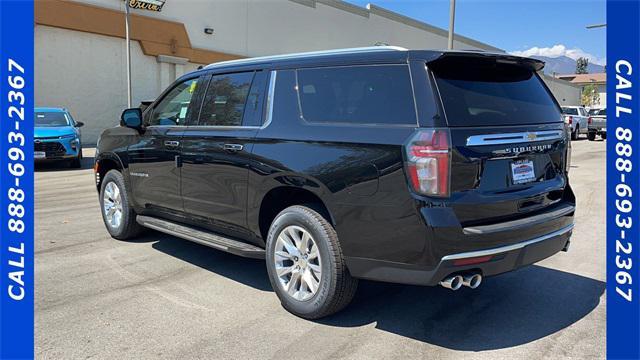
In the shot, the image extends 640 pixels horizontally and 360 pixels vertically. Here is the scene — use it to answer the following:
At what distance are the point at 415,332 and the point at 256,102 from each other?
229 centimetres

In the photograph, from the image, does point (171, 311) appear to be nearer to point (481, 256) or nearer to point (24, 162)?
point (24, 162)

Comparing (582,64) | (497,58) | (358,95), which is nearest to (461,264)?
(358,95)

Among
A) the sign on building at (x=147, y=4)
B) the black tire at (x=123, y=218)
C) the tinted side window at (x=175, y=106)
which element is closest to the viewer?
the tinted side window at (x=175, y=106)

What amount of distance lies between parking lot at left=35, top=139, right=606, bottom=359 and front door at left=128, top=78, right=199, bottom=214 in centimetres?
64

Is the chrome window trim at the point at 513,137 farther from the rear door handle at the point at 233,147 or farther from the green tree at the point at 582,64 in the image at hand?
the green tree at the point at 582,64

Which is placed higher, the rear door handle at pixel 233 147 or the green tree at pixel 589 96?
the green tree at pixel 589 96

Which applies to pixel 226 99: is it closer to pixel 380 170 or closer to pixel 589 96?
pixel 380 170

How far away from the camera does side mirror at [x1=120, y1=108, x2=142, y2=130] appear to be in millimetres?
5637

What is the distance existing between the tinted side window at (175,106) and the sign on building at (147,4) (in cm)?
1753

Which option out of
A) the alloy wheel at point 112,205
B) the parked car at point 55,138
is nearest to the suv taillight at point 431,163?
the alloy wheel at point 112,205

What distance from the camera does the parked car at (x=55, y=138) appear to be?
497 inches

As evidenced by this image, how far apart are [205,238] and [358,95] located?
2.02 m

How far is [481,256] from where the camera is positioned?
3.31 metres

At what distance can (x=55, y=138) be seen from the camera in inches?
503
